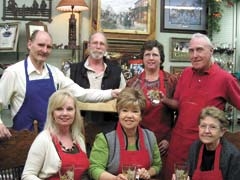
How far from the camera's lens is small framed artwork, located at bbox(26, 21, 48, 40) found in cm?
481

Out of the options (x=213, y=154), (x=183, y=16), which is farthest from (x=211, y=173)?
(x=183, y=16)

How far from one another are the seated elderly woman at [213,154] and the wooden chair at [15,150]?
1.02 m

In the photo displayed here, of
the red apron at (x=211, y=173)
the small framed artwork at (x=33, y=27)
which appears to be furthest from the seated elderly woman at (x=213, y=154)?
the small framed artwork at (x=33, y=27)

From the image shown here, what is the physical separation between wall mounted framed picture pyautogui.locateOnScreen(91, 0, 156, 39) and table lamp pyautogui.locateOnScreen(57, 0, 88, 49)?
1.19 feet

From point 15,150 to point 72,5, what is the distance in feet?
8.06

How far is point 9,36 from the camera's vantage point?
4.83 meters

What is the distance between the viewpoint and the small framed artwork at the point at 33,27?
15.8ft

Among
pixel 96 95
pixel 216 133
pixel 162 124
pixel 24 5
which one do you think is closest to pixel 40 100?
pixel 96 95

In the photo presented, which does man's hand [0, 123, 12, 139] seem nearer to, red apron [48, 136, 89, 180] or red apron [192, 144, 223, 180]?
red apron [48, 136, 89, 180]

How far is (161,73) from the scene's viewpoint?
3.23m

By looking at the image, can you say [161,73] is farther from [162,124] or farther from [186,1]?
Result: [186,1]

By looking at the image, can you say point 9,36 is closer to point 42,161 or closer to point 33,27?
point 33,27

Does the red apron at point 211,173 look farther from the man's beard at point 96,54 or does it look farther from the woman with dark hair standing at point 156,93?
the man's beard at point 96,54

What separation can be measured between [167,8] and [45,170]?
3.72 metres
